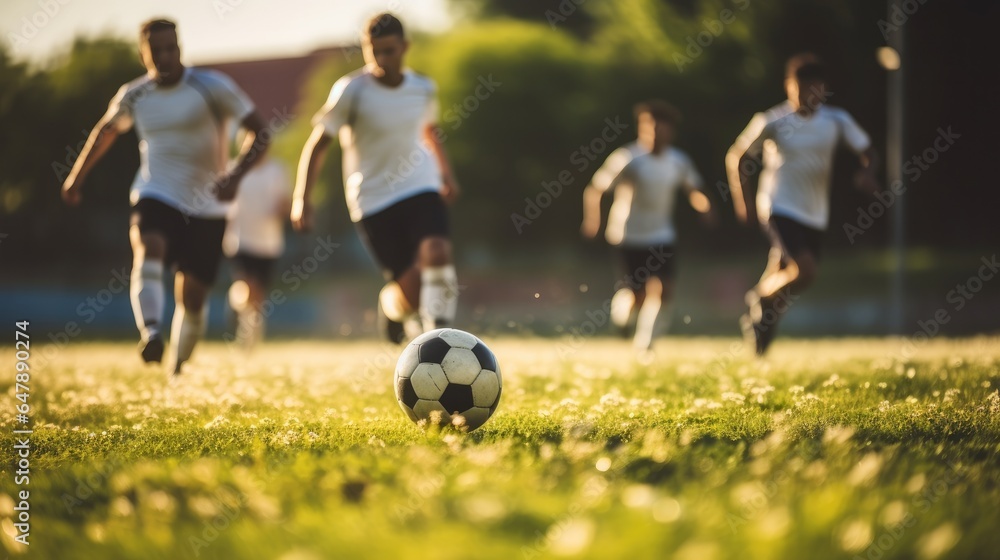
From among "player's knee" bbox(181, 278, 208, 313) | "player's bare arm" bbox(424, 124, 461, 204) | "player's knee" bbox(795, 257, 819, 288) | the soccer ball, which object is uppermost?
"player's bare arm" bbox(424, 124, 461, 204)

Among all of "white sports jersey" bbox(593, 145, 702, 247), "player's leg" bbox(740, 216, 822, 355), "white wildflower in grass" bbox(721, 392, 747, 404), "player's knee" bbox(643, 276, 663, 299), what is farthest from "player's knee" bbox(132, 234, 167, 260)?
"white sports jersey" bbox(593, 145, 702, 247)

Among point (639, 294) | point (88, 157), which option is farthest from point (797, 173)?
point (88, 157)

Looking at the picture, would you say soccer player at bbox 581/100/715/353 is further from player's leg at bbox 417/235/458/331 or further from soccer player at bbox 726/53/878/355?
player's leg at bbox 417/235/458/331

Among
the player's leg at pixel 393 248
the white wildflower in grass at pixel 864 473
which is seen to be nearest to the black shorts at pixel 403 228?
the player's leg at pixel 393 248

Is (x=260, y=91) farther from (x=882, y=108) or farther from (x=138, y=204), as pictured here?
(x=138, y=204)

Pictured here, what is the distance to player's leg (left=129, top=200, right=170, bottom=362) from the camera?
7.84 m

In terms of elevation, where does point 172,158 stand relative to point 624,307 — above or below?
above

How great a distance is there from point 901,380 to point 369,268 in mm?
31440

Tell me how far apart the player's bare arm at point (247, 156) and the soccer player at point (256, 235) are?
17.7 feet

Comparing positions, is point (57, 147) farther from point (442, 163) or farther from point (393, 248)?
point (393, 248)

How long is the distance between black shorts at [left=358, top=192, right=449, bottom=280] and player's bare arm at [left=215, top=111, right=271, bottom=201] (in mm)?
927

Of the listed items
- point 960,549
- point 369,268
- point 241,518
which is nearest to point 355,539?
point 241,518

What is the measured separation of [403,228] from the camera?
798cm

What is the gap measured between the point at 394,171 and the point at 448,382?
2997 mm
